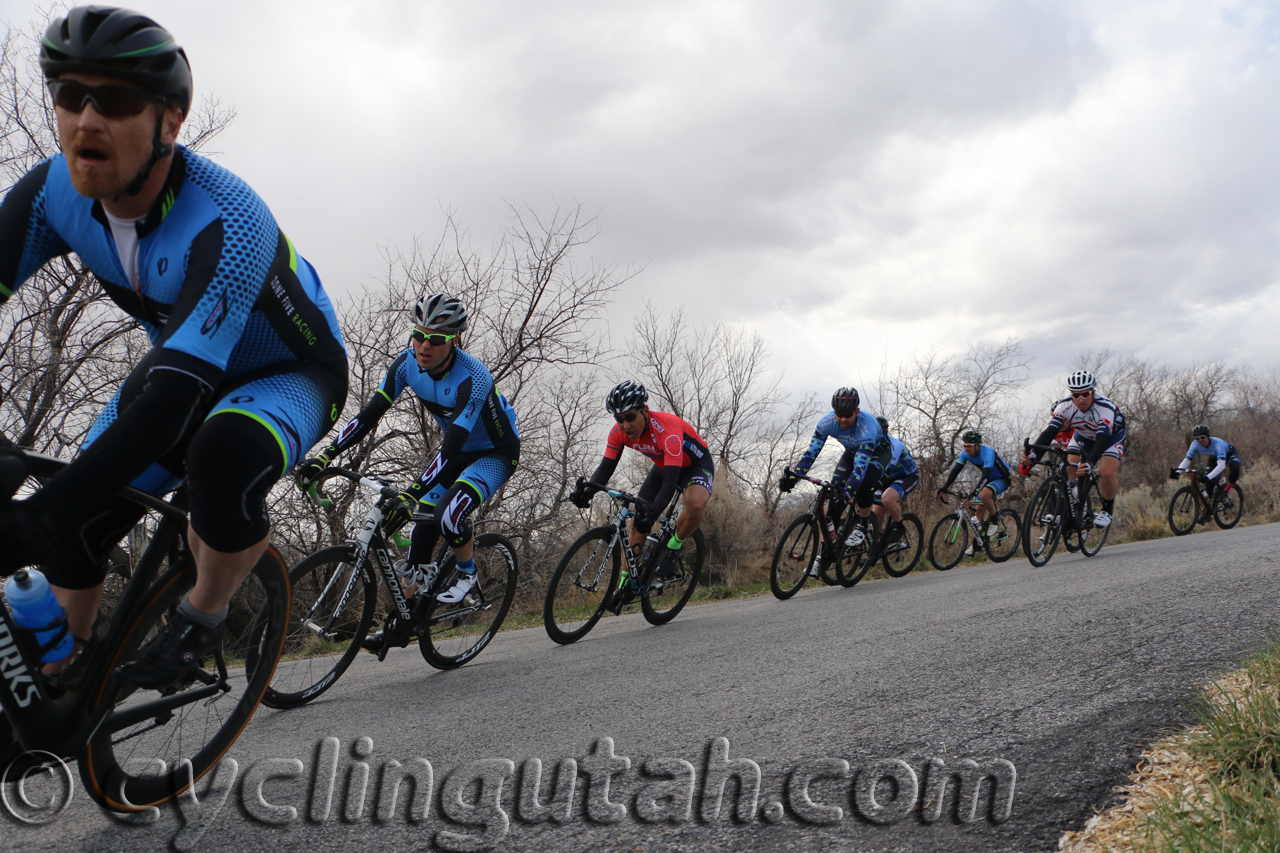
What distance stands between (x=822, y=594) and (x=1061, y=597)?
3.72 metres

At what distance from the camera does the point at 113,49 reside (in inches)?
76.1

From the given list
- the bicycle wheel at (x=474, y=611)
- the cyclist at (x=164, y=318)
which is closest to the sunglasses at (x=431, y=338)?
the bicycle wheel at (x=474, y=611)

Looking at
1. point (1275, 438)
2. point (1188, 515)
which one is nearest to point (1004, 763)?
point (1188, 515)

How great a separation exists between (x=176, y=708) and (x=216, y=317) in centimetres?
139

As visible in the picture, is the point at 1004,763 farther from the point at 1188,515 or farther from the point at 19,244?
the point at 1188,515

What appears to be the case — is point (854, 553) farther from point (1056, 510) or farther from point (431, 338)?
point (431, 338)

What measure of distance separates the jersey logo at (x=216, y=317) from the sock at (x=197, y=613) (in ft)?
2.96

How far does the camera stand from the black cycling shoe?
2211mm

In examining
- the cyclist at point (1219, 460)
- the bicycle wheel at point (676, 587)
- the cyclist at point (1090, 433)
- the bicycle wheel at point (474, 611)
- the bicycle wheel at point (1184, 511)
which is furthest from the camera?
the cyclist at point (1219, 460)

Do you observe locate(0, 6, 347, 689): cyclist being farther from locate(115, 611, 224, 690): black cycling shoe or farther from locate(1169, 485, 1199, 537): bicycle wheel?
locate(1169, 485, 1199, 537): bicycle wheel

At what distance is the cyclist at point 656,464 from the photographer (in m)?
7.00

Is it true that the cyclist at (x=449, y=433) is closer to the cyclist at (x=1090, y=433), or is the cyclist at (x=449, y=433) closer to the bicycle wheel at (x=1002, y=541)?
the cyclist at (x=1090, y=433)

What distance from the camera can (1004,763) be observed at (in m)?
2.23

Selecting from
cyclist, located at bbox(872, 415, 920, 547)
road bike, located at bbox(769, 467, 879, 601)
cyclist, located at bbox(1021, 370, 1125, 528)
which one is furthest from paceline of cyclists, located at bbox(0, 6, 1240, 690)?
cyclist, located at bbox(1021, 370, 1125, 528)
